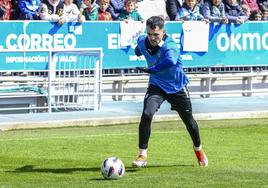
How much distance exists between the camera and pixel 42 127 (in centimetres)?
1916

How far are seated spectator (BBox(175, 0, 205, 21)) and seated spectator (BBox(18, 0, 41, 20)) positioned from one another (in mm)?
3931

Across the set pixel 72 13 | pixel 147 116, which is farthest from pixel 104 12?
pixel 147 116

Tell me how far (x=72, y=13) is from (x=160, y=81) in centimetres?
975

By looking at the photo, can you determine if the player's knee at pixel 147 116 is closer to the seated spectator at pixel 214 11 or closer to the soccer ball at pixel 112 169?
the soccer ball at pixel 112 169

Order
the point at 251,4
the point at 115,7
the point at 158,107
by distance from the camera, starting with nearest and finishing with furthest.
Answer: the point at 158,107 → the point at 115,7 → the point at 251,4

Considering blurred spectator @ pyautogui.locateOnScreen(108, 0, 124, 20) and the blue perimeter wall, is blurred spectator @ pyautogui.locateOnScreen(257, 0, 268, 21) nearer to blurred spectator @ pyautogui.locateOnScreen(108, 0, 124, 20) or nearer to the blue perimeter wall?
the blue perimeter wall

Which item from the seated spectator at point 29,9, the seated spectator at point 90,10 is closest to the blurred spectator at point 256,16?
the seated spectator at point 90,10

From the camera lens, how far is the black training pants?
13078 mm

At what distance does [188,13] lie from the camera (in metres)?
24.4

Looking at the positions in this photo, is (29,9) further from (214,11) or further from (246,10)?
(246,10)

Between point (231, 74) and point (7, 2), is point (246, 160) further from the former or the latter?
point (231, 74)

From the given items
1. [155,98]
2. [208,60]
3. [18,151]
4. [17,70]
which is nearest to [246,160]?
[155,98]

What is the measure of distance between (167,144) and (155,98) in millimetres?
3323

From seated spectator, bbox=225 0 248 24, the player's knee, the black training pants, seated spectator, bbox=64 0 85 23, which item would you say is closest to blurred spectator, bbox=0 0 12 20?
seated spectator, bbox=64 0 85 23
